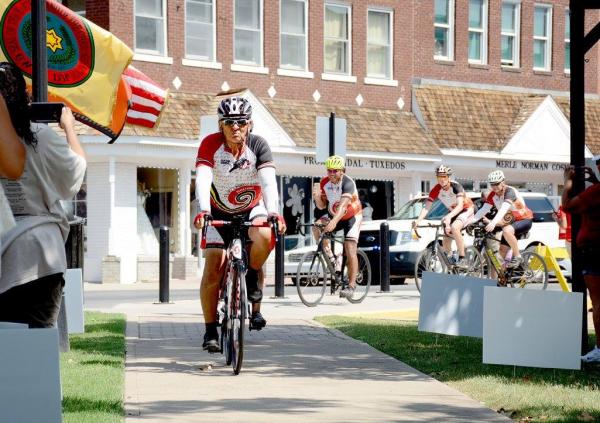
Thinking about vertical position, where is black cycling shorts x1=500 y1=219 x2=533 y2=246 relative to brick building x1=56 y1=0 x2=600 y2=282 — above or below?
below

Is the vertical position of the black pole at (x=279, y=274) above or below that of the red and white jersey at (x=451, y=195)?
below

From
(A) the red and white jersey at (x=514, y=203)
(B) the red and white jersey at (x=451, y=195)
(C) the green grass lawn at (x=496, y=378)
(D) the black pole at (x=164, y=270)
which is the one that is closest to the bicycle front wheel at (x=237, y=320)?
(C) the green grass lawn at (x=496, y=378)

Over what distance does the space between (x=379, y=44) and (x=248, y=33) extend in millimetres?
4489

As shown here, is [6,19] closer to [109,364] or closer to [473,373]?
[109,364]

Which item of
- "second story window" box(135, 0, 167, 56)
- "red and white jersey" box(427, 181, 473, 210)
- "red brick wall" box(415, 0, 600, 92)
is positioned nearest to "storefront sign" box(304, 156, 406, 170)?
"red brick wall" box(415, 0, 600, 92)

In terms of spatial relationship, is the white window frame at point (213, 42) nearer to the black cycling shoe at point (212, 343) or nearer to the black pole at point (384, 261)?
the black pole at point (384, 261)

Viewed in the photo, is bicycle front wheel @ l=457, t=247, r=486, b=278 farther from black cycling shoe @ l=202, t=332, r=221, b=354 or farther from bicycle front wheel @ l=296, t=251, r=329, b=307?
black cycling shoe @ l=202, t=332, r=221, b=354

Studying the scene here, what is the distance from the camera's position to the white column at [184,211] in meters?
33.0

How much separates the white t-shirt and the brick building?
24813mm

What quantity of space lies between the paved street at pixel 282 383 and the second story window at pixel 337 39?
891 inches

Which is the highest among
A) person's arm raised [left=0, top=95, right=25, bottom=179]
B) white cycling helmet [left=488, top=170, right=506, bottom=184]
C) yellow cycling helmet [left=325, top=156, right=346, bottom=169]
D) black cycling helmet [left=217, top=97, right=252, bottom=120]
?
black cycling helmet [left=217, top=97, right=252, bottom=120]

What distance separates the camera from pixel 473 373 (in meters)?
9.81

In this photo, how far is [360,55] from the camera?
36.9m

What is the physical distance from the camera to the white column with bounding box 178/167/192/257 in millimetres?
33000
